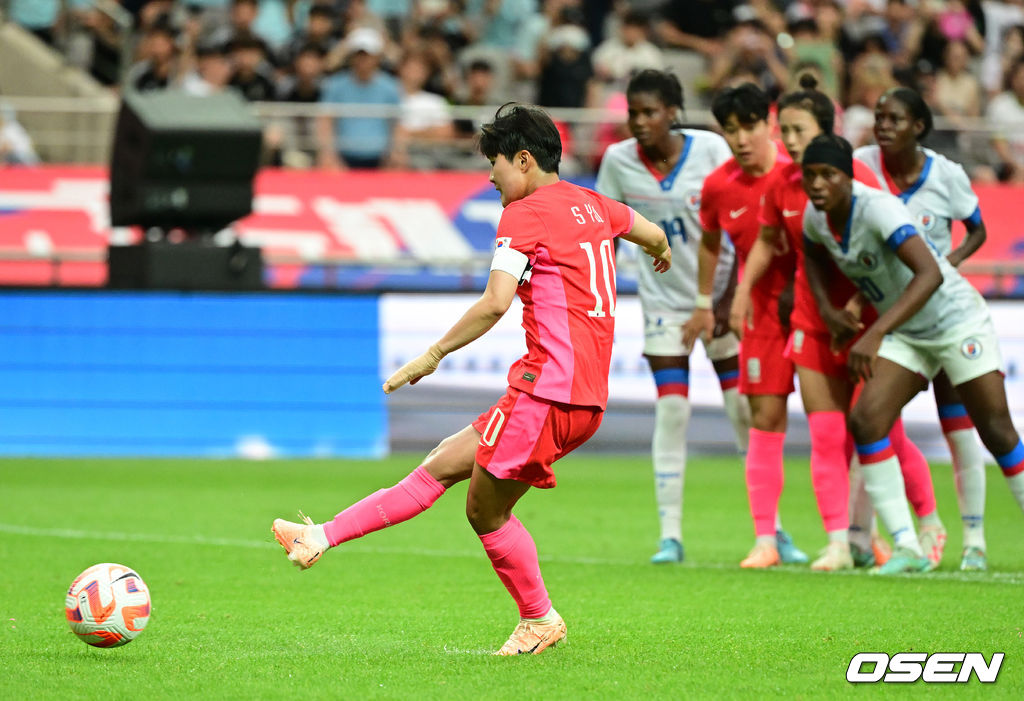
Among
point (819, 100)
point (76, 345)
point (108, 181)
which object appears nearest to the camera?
→ point (819, 100)

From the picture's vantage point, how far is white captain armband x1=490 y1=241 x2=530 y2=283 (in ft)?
17.6

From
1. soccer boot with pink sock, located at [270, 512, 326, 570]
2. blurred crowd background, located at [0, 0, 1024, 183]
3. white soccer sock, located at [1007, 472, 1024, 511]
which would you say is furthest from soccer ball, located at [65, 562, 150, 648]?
blurred crowd background, located at [0, 0, 1024, 183]

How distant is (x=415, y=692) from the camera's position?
4.92 metres

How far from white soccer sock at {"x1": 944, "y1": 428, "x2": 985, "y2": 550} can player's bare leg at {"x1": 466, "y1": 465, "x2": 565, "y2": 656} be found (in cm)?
335

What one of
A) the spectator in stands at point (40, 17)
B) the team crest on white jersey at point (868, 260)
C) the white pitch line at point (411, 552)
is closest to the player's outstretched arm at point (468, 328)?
the team crest on white jersey at point (868, 260)

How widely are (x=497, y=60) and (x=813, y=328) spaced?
35.5ft

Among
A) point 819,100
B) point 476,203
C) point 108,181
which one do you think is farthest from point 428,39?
point 819,100

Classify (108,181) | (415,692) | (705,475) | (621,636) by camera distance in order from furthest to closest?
(108,181)
(705,475)
(621,636)
(415,692)

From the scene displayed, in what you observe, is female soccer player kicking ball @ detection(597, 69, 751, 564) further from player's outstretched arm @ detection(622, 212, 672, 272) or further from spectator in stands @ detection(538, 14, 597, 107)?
spectator in stands @ detection(538, 14, 597, 107)

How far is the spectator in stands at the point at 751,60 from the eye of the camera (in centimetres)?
1700

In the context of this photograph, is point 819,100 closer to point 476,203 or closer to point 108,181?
point 476,203

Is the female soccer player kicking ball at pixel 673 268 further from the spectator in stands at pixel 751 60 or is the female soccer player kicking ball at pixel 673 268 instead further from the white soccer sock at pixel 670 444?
the spectator in stands at pixel 751 60

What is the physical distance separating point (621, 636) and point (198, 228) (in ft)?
31.2

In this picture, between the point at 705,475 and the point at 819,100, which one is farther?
the point at 705,475
